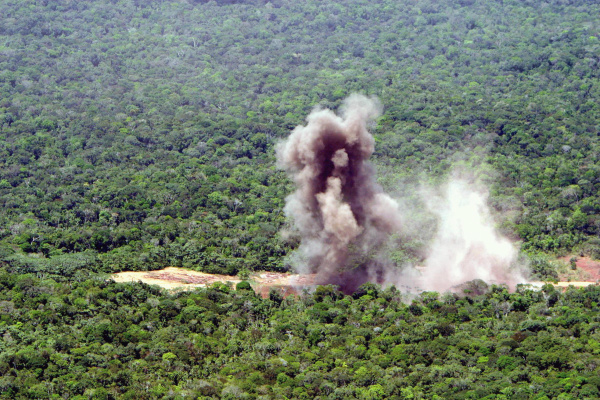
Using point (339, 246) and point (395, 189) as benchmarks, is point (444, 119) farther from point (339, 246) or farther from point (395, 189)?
point (339, 246)

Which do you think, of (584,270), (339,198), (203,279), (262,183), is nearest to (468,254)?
(584,270)

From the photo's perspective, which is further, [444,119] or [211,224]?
[444,119]

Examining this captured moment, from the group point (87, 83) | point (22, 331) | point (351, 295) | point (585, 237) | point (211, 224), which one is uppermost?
point (87, 83)

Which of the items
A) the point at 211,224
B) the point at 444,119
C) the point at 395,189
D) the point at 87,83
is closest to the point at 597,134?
the point at 444,119

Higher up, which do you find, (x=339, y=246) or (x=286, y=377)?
(x=339, y=246)

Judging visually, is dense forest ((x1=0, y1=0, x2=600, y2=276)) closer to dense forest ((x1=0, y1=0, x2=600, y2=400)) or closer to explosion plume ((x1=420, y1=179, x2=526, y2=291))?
dense forest ((x1=0, y1=0, x2=600, y2=400))

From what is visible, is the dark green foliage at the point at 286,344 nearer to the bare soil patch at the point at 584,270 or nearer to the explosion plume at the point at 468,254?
the explosion plume at the point at 468,254

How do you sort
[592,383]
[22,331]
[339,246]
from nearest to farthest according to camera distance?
[592,383], [22,331], [339,246]
